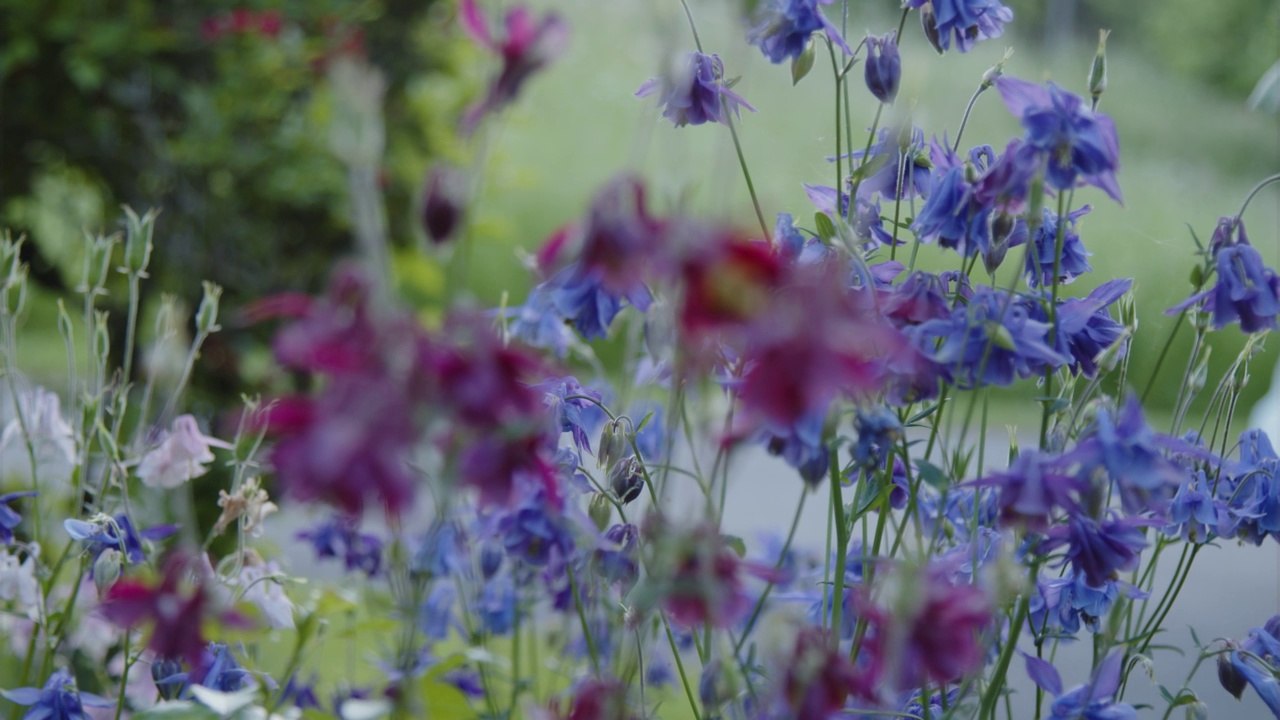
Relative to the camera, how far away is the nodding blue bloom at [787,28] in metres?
0.82

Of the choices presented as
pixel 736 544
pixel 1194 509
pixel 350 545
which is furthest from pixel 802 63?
pixel 350 545

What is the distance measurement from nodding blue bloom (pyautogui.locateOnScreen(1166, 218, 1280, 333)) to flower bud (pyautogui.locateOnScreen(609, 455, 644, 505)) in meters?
0.42

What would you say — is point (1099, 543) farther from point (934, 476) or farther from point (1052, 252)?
point (1052, 252)

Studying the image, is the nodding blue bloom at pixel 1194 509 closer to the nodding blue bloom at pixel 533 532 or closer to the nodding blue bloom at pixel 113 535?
the nodding blue bloom at pixel 533 532

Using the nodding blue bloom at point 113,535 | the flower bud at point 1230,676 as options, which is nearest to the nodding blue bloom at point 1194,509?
the flower bud at point 1230,676

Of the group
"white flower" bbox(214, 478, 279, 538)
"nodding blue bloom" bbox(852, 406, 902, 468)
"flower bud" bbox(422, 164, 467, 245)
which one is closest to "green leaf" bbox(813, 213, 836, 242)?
"nodding blue bloom" bbox(852, 406, 902, 468)

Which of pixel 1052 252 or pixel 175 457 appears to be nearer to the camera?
pixel 1052 252

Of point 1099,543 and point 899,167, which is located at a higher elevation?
point 899,167

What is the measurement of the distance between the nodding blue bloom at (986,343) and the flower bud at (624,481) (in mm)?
272

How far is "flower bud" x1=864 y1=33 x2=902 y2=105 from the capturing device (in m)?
0.90

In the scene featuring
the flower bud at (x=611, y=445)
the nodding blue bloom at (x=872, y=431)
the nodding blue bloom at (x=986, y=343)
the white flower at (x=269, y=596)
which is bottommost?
the white flower at (x=269, y=596)

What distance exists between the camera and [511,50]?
1.75 feet

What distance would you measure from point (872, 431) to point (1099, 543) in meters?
0.16

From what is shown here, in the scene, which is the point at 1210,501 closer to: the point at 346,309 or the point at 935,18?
the point at 935,18
